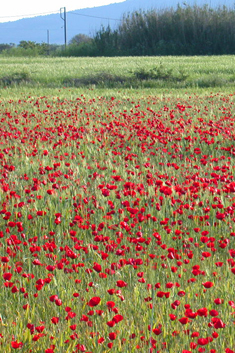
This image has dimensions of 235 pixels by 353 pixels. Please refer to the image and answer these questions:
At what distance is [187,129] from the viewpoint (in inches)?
319

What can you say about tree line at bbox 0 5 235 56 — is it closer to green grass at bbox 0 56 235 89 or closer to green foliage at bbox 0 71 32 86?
green grass at bbox 0 56 235 89

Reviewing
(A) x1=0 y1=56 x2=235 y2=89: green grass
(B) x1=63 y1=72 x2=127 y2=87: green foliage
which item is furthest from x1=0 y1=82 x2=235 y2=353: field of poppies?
(B) x1=63 y1=72 x2=127 y2=87: green foliage

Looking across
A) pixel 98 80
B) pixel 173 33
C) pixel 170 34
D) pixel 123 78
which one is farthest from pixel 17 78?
pixel 170 34

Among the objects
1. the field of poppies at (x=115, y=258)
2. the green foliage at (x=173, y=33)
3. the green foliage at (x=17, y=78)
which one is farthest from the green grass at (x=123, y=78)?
the green foliage at (x=173, y=33)

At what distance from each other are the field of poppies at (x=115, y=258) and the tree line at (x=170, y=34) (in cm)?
2918

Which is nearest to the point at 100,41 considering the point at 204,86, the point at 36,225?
the point at 204,86

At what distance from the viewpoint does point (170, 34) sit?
3641cm

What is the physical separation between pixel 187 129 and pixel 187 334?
586 cm

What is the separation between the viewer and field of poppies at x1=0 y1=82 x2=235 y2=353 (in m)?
2.46

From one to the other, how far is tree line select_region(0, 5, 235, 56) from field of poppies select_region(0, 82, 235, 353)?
29180 millimetres

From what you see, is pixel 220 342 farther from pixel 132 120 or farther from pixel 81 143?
pixel 132 120

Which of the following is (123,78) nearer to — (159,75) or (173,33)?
(159,75)

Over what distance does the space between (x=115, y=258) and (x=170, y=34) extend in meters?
34.6

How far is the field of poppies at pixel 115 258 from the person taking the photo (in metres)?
2.46
